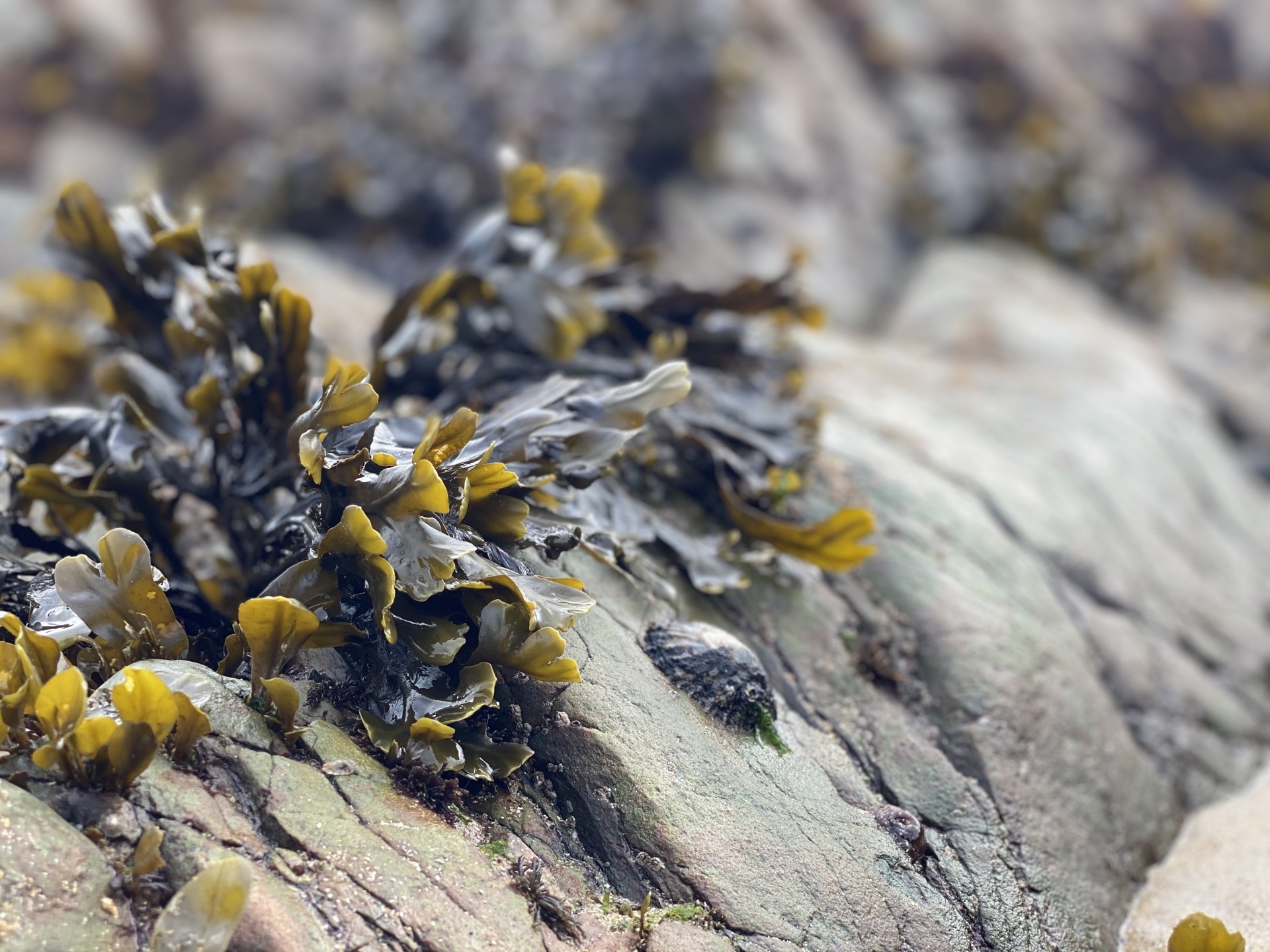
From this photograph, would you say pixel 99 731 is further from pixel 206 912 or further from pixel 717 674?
pixel 717 674

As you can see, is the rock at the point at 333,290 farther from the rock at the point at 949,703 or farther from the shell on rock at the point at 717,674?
the rock at the point at 949,703

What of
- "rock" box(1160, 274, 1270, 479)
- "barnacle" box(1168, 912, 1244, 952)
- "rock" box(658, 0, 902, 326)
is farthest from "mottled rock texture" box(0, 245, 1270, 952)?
"rock" box(658, 0, 902, 326)

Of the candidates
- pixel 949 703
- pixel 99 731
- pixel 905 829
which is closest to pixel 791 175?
pixel 949 703

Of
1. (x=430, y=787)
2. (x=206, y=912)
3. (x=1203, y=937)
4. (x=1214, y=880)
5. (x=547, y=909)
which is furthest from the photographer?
(x=1214, y=880)

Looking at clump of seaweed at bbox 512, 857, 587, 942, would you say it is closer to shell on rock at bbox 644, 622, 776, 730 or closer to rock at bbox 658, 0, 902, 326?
shell on rock at bbox 644, 622, 776, 730

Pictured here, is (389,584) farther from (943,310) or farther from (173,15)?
(173,15)
